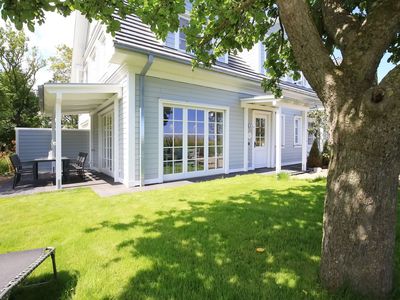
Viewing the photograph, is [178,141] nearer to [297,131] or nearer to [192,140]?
[192,140]

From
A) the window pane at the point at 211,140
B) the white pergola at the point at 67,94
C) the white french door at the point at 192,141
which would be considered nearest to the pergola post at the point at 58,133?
the white pergola at the point at 67,94

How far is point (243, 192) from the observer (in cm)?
649

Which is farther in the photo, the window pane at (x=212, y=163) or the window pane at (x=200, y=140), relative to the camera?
the window pane at (x=212, y=163)

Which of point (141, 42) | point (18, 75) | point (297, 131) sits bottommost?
point (297, 131)

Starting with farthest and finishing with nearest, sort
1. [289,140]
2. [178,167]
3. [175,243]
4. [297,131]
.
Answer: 1. [297,131]
2. [289,140]
3. [178,167]
4. [175,243]

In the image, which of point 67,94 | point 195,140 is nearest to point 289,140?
point 195,140

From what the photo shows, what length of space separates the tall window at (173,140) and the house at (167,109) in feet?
0.11

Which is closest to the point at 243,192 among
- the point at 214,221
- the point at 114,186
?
the point at 214,221

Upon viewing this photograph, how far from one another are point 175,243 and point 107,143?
817cm

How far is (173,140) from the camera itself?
8609 millimetres

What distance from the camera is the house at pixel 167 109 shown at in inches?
297

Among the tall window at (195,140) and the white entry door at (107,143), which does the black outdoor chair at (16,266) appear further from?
the white entry door at (107,143)

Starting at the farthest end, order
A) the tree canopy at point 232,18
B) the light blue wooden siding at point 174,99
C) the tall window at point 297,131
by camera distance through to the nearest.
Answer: the tall window at point 297,131
the light blue wooden siding at point 174,99
the tree canopy at point 232,18

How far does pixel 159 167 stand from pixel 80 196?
2.45m
